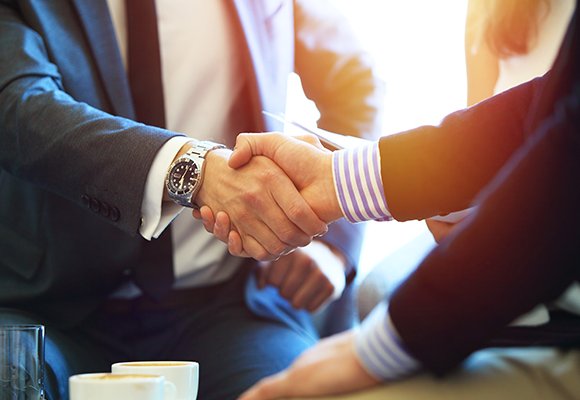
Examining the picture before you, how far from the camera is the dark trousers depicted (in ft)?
4.16

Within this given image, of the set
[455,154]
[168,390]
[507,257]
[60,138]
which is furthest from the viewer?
[60,138]

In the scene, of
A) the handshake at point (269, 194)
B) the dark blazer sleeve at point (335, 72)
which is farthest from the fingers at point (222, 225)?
the dark blazer sleeve at point (335, 72)

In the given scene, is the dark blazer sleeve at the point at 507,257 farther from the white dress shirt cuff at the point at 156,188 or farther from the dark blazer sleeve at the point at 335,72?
the dark blazer sleeve at the point at 335,72

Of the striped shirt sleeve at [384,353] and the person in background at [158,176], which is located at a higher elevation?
the striped shirt sleeve at [384,353]

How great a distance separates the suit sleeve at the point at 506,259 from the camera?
51 cm

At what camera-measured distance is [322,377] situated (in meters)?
0.57

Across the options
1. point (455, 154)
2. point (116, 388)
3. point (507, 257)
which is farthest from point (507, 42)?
point (116, 388)

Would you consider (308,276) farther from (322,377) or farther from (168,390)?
(322,377)

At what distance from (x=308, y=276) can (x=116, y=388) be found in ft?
2.61

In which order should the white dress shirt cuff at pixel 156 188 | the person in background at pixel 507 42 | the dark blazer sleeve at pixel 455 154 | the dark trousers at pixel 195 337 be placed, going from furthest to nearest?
the dark trousers at pixel 195 337, the white dress shirt cuff at pixel 156 188, the person in background at pixel 507 42, the dark blazer sleeve at pixel 455 154

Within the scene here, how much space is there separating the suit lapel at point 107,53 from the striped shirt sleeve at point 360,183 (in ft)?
1.53

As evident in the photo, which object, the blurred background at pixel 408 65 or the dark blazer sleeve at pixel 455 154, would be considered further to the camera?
the blurred background at pixel 408 65

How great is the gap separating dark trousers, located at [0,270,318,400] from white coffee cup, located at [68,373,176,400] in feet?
1.94

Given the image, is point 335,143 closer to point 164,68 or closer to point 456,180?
point 456,180
